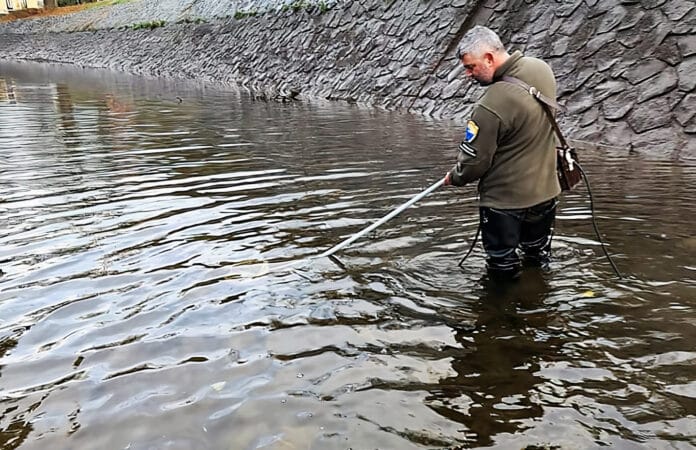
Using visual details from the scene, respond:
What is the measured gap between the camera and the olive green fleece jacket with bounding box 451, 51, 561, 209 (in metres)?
4.36

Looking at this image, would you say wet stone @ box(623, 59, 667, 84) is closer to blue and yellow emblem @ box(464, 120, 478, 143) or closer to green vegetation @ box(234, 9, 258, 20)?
blue and yellow emblem @ box(464, 120, 478, 143)

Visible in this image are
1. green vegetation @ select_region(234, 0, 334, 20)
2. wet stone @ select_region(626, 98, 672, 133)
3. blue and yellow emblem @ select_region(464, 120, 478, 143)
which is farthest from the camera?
green vegetation @ select_region(234, 0, 334, 20)

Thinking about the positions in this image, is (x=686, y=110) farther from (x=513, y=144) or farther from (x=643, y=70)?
(x=513, y=144)

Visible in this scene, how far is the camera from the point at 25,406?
3373 mm

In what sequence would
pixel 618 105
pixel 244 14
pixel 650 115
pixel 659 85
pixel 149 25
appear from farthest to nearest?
pixel 149 25
pixel 244 14
pixel 618 105
pixel 659 85
pixel 650 115

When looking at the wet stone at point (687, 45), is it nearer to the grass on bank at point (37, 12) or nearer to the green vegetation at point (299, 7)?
the green vegetation at point (299, 7)

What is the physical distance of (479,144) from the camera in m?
4.43

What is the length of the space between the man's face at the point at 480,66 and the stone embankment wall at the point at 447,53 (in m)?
7.84

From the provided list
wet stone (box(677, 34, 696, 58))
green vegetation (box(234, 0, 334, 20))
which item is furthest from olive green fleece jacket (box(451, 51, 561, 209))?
green vegetation (box(234, 0, 334, 20))

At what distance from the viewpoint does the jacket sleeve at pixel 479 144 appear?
4371mm

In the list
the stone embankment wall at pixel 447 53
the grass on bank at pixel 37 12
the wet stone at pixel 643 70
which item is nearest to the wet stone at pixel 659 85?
the stone embankment wall at pixel 447 53

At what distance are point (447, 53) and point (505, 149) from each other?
14.5 metres

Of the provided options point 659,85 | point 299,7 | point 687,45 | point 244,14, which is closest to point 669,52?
point 687,45

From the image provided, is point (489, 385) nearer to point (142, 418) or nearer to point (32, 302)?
point (142, 418)
